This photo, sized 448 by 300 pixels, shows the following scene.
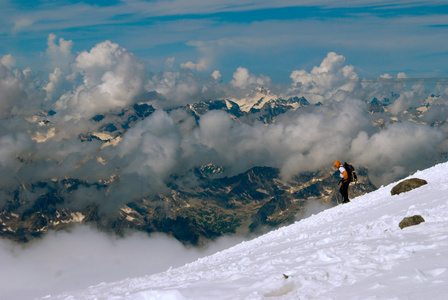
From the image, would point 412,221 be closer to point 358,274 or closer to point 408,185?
point 358,274

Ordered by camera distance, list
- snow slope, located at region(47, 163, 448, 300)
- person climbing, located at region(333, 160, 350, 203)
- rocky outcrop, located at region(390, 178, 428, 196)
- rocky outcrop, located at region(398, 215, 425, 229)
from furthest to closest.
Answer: person climbing, located at region(333, 160, 350, 203), rocky outcrop, located at region(390, 178, 428, 196), rocky outcrop, located at region(398, 215, 425, 229), snow slope, located at region(47, 163, 448, 300)

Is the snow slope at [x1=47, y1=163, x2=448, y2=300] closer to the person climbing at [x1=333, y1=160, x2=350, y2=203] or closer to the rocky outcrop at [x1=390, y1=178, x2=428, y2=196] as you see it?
the rocky outcrop at [x1=390, y1=178, x2=428, y2=196]

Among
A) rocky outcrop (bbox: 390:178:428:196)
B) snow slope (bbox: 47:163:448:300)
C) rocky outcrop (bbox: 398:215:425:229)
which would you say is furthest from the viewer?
rocky outcrop (bbox: 390:178:428:196)

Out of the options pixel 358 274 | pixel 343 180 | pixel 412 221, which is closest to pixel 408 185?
pixel 343 180

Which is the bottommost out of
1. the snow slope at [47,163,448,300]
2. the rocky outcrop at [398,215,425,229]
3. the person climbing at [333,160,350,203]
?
the person climbing at [333,160,350,203]

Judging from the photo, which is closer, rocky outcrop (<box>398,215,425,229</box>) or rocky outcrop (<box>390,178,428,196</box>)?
rocky outcrop (<box>398,215,425,229</box>)

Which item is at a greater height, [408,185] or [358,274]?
[358,274]

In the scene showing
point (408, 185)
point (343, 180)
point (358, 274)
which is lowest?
point (343, 180)

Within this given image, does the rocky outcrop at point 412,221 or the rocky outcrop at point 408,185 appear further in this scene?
the rocky outcrop at point 408,185

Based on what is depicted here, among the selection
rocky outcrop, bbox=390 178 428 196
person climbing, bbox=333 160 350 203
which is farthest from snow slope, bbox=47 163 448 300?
person climbing, bbox=333 160 350 203

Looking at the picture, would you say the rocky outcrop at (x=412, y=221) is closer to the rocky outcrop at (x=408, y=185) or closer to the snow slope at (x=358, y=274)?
the snow slope at (x=358, y=274)

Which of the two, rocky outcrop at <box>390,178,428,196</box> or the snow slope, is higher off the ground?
the snow slope

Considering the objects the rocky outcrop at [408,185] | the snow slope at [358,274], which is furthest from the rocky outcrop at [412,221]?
the rocky outcrop at [408,185]

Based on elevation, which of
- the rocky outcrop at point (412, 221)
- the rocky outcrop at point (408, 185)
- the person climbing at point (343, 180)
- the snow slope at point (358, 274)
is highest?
the snow slope at point (358, 274)
